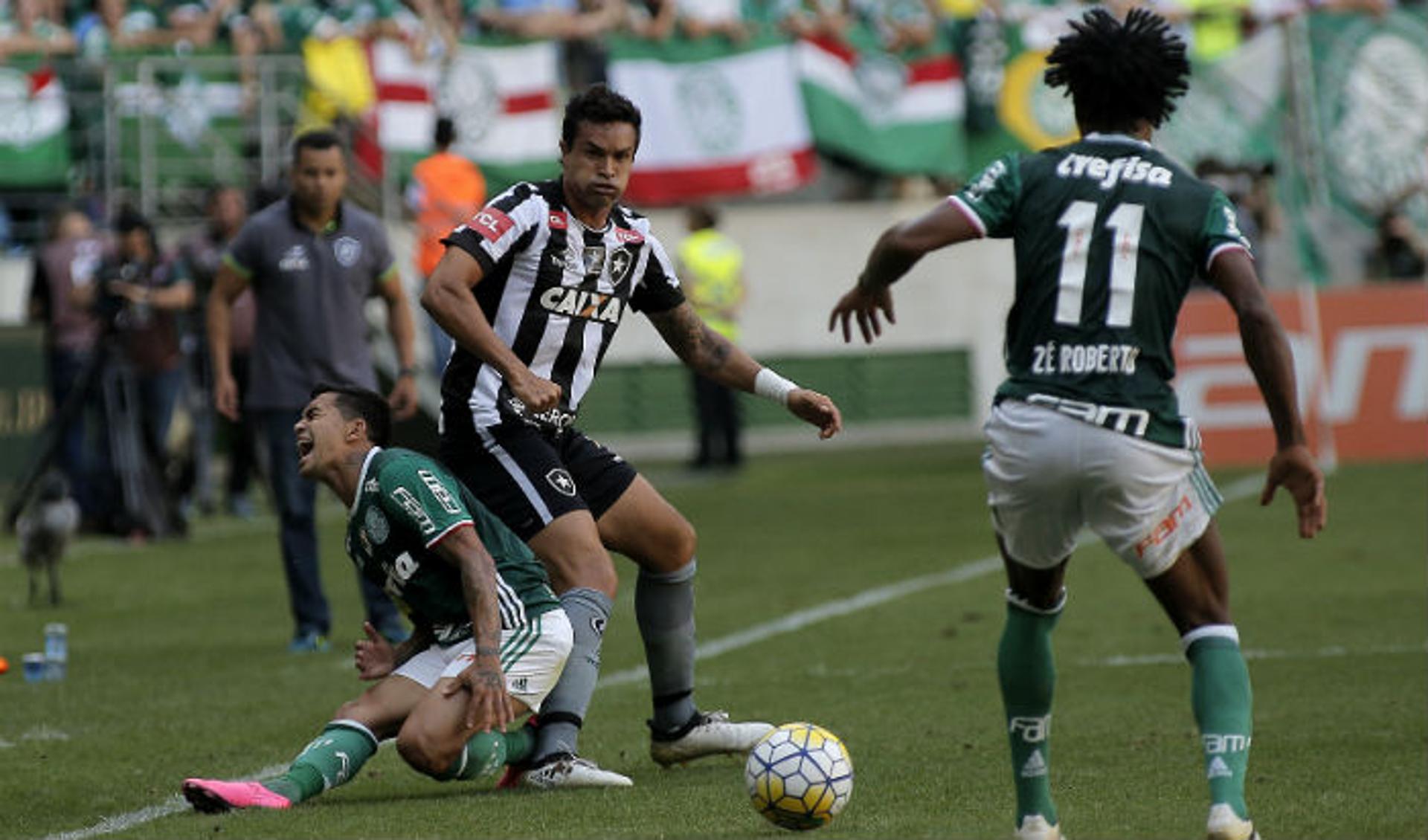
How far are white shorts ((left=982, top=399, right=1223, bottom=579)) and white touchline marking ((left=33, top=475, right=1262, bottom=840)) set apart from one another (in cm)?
142

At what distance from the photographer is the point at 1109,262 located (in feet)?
19.2

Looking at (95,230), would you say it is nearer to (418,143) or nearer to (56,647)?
(418,143)

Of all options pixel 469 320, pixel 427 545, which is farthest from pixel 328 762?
pixel 469 320

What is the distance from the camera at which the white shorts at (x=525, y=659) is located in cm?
714

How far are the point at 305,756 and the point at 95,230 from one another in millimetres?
12844

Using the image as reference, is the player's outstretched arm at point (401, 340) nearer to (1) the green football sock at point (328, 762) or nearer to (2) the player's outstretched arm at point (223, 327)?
(2) the player's outstretched arm at point (223, 327)

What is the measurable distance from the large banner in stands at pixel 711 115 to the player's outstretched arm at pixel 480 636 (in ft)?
53.5

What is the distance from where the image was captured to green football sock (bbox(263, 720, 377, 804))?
23.1ft

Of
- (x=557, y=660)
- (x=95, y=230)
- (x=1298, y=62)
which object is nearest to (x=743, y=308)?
(x=1298, y=62)

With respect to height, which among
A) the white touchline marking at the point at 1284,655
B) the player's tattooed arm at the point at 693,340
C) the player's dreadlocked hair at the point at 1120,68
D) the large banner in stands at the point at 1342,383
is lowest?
the large banner in stands at the point at 1342,383

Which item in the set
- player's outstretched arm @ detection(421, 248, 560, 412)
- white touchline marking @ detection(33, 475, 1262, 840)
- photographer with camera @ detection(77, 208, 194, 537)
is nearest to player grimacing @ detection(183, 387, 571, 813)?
white touchline marking @ detection(33, 475, 1262, 840)

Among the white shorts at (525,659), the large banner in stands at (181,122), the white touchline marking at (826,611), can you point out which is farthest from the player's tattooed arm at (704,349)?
the large banner in stands at (181,122)

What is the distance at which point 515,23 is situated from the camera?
2352 cm

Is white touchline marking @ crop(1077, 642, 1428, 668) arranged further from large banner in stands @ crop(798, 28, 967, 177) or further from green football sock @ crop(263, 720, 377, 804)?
large banner in stands @ crop(798, 28, 967, 177)
